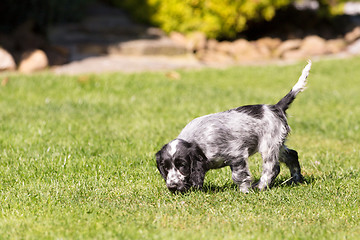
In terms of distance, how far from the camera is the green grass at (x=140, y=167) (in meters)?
4.16

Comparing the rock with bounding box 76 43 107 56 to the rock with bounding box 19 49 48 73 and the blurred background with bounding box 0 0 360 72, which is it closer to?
the blurred background with bounding box 0 0 360 72

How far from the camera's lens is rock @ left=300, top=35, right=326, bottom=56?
57.3 ft

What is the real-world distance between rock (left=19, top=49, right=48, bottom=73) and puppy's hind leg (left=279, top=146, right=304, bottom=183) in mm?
8634

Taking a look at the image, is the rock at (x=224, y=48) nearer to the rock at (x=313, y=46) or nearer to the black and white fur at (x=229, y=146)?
the rock at (x=313, y=46)

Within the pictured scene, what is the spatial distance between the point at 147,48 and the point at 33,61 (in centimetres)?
360

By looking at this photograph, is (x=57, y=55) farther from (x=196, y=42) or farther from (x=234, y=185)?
(x=234, y=185)

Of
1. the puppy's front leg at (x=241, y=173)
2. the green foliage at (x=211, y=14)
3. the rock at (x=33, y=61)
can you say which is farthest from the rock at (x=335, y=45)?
the puppy's front leg at (x=241, y=173)

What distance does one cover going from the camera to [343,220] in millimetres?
4332

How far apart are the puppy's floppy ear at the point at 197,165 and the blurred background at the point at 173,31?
8.84 m

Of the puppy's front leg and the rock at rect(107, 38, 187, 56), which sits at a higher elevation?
the puppy's front leg

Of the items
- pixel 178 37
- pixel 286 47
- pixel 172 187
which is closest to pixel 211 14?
pixel 178 37

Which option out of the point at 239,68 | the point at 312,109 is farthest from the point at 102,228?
the point at 239,68

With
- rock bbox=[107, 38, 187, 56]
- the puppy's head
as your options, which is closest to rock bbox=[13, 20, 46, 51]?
rock bbox=[107, 38, 187, 56]

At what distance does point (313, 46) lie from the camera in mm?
17703
